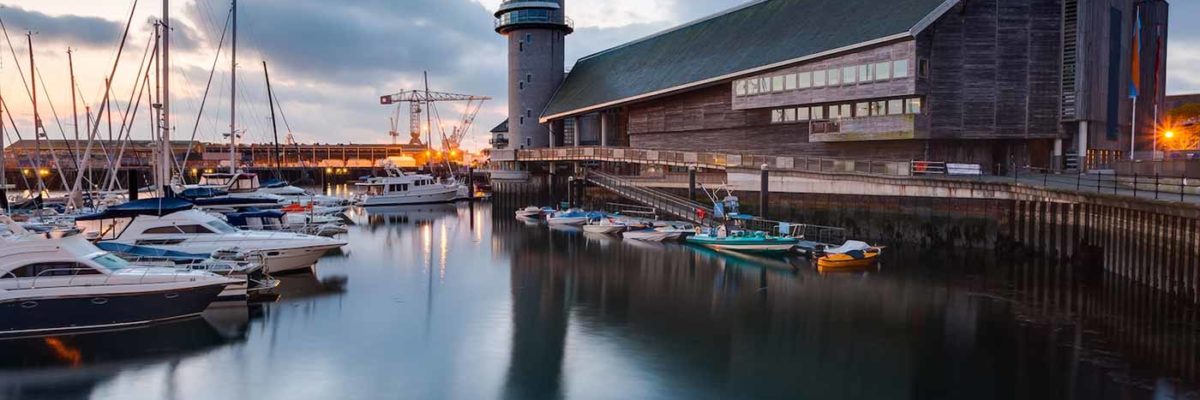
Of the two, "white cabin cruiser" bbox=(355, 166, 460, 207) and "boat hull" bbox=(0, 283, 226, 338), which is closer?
"boat hull" bbox=(0, 283, 226, 338)

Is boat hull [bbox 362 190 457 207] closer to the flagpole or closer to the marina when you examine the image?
the marina

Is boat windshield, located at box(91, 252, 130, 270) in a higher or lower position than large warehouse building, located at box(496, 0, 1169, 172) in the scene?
lower

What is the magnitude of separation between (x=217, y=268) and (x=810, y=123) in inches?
1361

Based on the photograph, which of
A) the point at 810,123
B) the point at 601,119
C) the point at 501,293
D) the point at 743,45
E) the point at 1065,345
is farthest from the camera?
the point at 601,119

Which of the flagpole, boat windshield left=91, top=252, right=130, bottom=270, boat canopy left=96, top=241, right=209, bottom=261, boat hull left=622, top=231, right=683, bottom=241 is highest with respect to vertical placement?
the flagpole

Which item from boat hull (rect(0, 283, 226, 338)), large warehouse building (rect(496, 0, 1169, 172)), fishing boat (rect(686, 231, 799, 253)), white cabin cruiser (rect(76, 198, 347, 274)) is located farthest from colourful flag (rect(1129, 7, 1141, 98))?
boat hull (rect(0, 283, 226, 338))

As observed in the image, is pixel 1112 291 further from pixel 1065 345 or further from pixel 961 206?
pixel 961 206

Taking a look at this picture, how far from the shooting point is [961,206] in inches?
1586

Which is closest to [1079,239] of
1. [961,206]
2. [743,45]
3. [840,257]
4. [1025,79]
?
[961,206]

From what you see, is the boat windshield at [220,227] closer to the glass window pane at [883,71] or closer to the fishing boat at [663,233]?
the fishing boat at [663,233]

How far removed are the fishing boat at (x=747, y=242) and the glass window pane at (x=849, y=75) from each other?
10852 millimetres

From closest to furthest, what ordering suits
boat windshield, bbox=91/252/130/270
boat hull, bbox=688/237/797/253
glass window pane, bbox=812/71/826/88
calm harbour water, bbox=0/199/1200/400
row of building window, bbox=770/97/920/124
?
1. calm harbour water, bbox=0/199/1200/400
2. boat windshield, bbox=91/252/130/270
3. boat hull, bbox=688/237/797/253
4. row of building window, bbox=770/97/920/124
5. glass window pane, bbox=812/71/826/88

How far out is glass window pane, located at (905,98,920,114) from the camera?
44.9 meters

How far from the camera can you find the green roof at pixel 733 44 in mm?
46688
